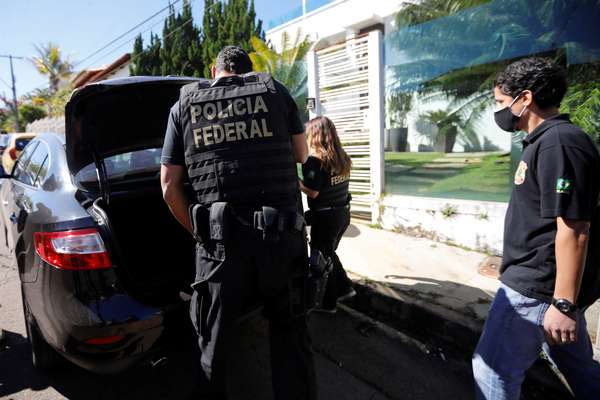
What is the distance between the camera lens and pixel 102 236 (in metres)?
1.89

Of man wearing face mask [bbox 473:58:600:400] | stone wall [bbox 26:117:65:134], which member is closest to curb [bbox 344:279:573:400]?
man wearing face mask [bbox 473:58:600:400]

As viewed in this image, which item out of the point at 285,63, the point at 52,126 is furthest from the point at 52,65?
the point at 285,63

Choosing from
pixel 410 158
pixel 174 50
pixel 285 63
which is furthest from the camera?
pixel 174 50

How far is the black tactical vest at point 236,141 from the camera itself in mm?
1697

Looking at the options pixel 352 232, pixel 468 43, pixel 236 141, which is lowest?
pixel 352 232

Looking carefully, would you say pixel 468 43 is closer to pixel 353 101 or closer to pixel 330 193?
pixel 353 101

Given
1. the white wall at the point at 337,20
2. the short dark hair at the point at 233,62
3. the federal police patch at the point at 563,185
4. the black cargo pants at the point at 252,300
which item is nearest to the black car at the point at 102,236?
the black cargo pants at the point at 252,300

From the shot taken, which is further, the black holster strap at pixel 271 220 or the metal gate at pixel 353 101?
the metal gate at pixel 353 101

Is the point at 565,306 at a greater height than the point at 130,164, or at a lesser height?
lesser

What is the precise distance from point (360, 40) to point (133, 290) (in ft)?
Result: 14.4

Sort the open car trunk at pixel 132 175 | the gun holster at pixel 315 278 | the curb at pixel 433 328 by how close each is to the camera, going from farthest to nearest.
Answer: the curb at pixel 433 328
the open car trunk at pixel 132 175
the gun holster at pixel 315 278

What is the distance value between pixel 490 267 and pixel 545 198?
256 cm

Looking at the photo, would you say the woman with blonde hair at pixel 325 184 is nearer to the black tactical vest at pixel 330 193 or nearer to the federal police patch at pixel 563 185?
the black tactical vest at pixel 330 193

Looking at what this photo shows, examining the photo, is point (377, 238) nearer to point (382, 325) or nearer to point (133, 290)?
point (382, 325)
